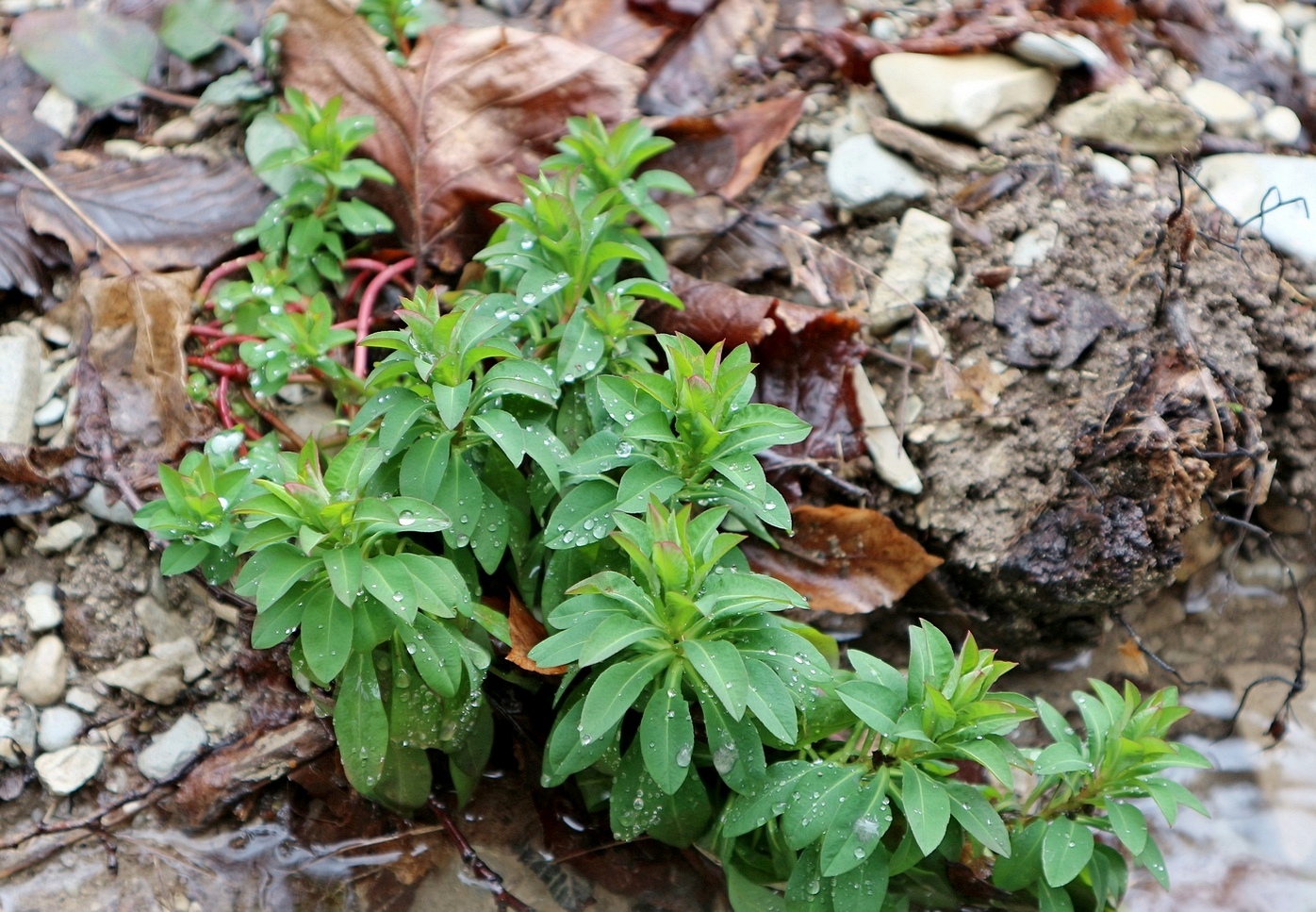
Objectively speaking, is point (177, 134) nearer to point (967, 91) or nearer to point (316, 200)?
point (316, 200)

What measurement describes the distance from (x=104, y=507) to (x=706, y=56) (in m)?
2.40

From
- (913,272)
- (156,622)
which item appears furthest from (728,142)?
(156,622)

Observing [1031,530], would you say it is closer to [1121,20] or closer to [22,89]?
[1121,20]

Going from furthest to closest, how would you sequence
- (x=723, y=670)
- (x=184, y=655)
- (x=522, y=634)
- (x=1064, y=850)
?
(x=184, y=655), (x=522, y=634), (x=1064, y=850), (x=723, y=670)

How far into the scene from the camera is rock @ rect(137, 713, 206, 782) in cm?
276

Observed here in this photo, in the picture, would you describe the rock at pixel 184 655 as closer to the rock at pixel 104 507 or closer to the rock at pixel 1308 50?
the rock at pixel 104 507

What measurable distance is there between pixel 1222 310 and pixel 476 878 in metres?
2.66

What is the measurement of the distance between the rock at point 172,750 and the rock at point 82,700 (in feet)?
0.60

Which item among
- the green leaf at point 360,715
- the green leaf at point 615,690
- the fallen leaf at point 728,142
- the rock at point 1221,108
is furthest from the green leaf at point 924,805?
the rock at point 1221,108

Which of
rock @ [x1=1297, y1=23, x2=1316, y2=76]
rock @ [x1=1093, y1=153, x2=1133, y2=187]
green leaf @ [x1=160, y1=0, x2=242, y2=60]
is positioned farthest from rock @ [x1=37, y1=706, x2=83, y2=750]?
rock @ [x1=1297, y1=23, x2=1316, y2=76]

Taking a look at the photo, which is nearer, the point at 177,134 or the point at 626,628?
the point at 626,628

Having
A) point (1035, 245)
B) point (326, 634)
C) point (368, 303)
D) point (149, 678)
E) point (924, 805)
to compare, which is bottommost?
point (149, 678)

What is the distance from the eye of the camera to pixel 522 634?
2473 mm

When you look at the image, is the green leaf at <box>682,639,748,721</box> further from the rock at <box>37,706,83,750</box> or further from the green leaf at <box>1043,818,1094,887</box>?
the rock at <box>37,706,83,750</box>
